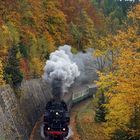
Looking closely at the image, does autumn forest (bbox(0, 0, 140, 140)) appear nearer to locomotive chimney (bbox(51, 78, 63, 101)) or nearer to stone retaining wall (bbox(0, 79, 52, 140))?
stone retaining wall (bbox(0, 79, 52, 140))

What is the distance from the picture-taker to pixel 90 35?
267ft

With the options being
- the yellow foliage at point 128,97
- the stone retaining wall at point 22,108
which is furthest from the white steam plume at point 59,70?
the yellow foliage at point 128,97

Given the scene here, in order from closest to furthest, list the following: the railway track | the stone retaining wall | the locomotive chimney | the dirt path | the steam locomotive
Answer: the stone retaining wall → the steam locomotive → the dirt path → the railway track → the locomotive chimney

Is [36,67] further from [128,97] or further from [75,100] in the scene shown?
[128,97]

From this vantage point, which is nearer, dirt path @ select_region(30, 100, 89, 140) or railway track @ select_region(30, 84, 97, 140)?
dirt path @ select_region(30, 100, 89, 140)

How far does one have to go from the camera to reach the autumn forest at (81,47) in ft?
85.6

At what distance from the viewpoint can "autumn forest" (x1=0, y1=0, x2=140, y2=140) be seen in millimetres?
26078

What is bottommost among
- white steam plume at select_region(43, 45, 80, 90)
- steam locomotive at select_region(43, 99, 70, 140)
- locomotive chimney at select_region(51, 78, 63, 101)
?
steam locomotive at select_region(43, 99, 70, 140)

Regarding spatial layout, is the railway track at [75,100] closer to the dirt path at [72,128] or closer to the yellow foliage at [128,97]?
the dirt path at [72,128]

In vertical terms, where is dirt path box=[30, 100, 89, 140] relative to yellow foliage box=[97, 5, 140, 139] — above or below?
below

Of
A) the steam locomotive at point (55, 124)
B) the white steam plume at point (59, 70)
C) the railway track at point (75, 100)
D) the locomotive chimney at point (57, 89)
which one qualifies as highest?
the white steam plume at point (59, 70)

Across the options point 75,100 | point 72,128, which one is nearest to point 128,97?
point 72,128

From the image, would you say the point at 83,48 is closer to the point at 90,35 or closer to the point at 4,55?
the point at 90,35

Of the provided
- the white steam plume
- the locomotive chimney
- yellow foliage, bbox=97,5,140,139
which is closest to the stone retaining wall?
the white steam plume
